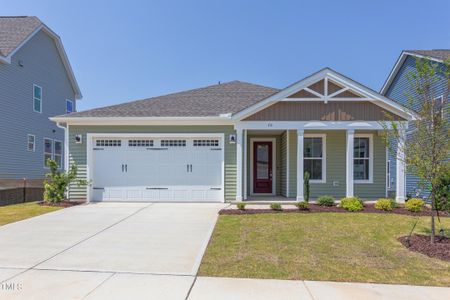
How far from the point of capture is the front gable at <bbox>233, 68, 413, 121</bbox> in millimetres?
10992

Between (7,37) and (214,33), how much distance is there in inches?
423

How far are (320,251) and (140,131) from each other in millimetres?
8118

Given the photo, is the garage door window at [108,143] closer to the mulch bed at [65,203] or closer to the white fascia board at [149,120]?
the white fascia board at [149,120]

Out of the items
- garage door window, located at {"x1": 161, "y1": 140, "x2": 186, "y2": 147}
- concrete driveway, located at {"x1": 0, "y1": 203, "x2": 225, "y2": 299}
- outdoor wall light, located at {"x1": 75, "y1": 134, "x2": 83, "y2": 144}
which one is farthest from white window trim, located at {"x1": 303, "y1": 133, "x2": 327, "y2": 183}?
outdoor wall light, located at {"x1": 75, "y1": 134, "x2": 83, "y2": 144}

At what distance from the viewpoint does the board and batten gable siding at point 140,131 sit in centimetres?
1152

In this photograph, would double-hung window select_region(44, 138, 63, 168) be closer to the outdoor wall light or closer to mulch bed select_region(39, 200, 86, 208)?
the outdoor wall light

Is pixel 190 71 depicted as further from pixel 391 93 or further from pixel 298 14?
pixel 391 93

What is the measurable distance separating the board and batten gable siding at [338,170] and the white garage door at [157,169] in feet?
9.61

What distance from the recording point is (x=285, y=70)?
72.1ft

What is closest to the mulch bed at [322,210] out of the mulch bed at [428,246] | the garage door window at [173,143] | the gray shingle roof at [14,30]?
the mulch bed at [428,246]

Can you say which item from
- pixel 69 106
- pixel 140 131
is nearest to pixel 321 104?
pixel 140 131

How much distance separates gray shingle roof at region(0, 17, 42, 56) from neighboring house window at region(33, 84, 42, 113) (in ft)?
8.31

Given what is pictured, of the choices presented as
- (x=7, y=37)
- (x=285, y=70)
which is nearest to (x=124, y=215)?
(x=7, y=37)

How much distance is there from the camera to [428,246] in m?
6.13
